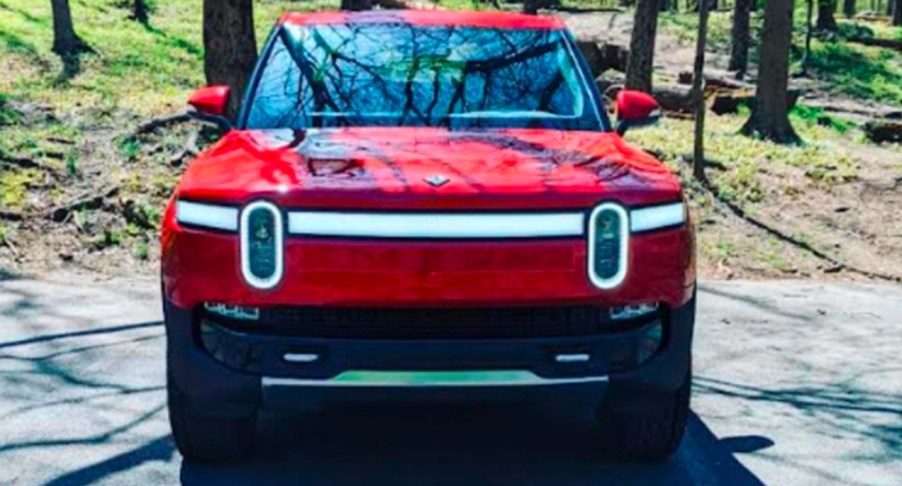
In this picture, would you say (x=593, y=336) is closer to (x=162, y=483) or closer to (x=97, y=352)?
(x=162, y=483)

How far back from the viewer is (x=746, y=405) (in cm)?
550

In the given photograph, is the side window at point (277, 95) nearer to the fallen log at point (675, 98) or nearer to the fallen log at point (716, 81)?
the fallen log at point (675, 98)

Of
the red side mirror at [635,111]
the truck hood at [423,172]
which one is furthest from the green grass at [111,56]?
the truck hood at [423,172]

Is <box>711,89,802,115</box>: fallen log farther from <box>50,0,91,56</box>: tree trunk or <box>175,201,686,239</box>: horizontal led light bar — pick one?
<box>175,201,686,239</box>: horizontal led light bar

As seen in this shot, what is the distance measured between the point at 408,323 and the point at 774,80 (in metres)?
12.8

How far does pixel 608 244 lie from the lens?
3.84 metres

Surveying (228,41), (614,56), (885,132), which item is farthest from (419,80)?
(614,56)

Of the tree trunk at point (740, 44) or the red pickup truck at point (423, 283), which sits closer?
the red pickup truck at point (423, 283)

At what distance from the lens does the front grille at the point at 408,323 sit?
378 centimetres

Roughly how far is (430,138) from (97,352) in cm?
262

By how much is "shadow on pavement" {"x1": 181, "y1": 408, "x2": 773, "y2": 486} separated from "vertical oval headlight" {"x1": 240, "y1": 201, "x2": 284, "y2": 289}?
95cm

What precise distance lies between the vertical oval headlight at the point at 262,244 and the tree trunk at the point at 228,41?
7.80 m

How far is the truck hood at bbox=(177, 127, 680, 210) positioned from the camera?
12.4ft

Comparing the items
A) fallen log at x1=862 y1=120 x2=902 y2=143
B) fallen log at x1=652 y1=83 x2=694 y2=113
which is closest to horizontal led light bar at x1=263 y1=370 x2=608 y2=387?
fallen log at x1=862 y1=120 x2=902 y2=143
